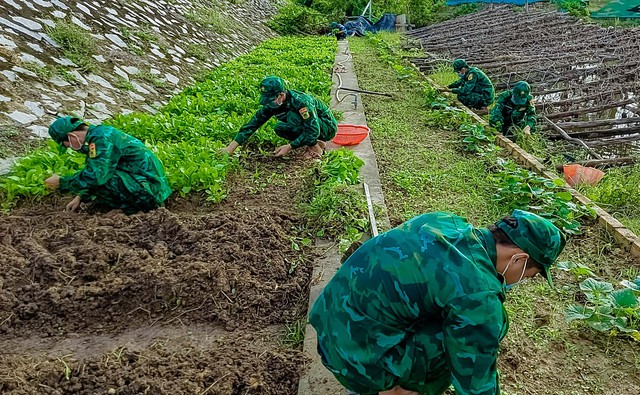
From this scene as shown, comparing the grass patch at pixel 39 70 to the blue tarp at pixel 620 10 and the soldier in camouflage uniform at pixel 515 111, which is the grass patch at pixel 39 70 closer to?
the soldier in camouflage uniform at pixel 515 111

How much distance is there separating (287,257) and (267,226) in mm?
370

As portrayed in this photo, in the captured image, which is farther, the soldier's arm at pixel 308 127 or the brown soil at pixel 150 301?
the soldier's arm at pixel 308 127

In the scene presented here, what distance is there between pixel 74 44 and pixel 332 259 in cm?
578

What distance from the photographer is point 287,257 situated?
→ 3.55 m

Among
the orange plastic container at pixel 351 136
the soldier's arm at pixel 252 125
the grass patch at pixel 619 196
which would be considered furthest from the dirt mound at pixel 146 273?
the grass patch at pixel 619 196

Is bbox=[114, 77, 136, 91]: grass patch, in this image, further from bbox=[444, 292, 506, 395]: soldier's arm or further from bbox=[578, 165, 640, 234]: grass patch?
bbox=[444, 292, 506, 395]: soldier's arm

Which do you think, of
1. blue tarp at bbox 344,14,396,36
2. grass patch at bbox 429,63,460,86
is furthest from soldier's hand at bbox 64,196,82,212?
blue tarp at bbox 344,14,396,36

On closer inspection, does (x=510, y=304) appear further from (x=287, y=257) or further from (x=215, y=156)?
(x=215, y=156)

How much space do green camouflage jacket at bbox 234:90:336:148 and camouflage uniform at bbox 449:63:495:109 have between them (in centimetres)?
381

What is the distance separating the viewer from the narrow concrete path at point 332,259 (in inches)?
95.7

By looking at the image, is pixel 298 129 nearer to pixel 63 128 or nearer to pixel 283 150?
pixel 283 150

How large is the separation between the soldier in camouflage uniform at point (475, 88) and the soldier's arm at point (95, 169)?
6.06 m

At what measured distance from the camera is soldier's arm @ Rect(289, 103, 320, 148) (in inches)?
203

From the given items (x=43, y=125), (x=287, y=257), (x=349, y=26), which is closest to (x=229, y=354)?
(x=287, y=257)
